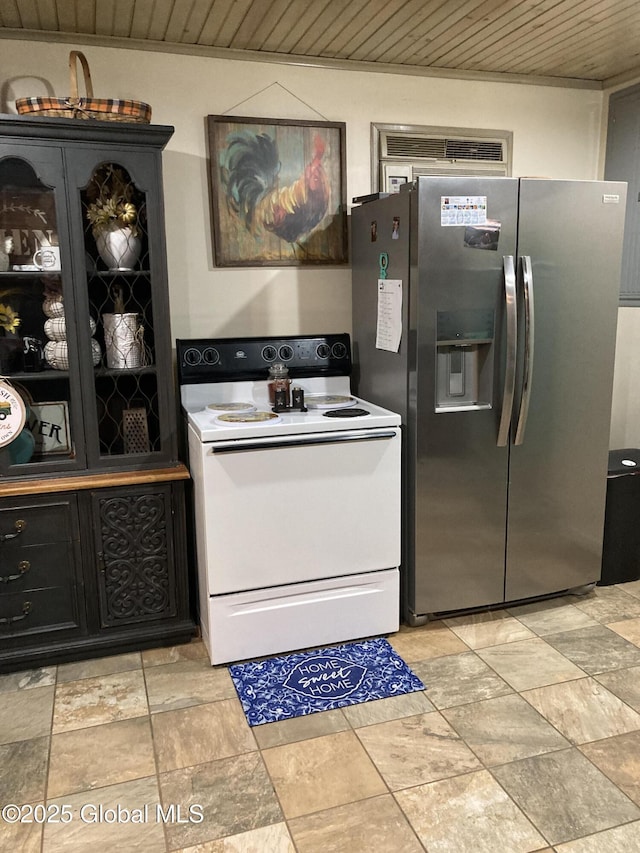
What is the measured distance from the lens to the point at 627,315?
3701mm

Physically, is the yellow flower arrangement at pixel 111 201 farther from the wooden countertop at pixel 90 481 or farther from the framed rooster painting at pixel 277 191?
the wooden countertop at pixel 90 481

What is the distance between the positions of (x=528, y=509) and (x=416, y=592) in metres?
0.60

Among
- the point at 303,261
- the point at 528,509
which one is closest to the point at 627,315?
the point at 528,509

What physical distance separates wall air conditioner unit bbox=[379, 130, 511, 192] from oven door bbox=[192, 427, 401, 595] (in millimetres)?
1344

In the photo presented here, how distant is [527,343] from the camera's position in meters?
2.80

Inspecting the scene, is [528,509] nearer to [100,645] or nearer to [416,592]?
[416,592]

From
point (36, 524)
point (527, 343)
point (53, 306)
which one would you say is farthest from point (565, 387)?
point (36, 524)

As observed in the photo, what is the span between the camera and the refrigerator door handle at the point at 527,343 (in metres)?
2.76

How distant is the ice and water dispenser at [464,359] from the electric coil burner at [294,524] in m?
0.26

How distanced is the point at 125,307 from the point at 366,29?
148 cm

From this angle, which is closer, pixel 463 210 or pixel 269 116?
pixel 463 210

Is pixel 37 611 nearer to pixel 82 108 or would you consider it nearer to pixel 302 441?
pixel 302 441

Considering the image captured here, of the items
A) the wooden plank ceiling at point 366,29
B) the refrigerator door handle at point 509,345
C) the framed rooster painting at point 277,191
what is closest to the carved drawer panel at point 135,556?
the framed rooster painting at point 277,191

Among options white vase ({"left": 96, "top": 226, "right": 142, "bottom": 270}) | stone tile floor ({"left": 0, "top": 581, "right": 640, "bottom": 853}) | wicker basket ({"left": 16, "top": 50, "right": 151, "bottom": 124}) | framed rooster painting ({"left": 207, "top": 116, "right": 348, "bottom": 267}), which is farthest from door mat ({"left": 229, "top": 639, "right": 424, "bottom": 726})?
wicker basket ({"left": 16, "top": 50, "right": 151, "bottom": 124})
